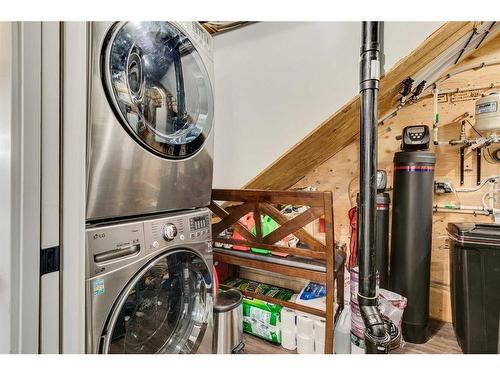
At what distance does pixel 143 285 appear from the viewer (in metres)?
0.88

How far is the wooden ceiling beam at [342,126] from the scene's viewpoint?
1.25 metres

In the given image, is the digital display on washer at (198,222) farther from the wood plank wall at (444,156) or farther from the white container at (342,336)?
the wood plank wall at (444,156)

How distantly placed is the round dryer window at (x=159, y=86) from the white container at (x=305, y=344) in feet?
4.61

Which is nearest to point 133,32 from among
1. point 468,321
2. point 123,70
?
point 123,70

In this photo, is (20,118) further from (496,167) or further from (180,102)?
(496,167)

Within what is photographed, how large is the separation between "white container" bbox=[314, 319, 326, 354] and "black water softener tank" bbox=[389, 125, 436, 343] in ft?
1.98

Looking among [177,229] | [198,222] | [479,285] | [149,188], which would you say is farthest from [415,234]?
[149,188]

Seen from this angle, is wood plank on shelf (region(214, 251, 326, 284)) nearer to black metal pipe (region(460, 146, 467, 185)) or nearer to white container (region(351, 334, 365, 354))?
white container (region(351, 334, 365, 354))

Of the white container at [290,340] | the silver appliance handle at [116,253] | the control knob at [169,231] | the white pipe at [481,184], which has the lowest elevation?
the white container at [290,340]

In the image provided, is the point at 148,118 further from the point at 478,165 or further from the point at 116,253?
the point at 478,165

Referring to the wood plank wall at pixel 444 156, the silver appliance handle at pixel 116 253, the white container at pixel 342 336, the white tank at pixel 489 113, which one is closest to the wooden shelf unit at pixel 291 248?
the white container at pixel 342 336

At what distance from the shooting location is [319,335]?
1548mm

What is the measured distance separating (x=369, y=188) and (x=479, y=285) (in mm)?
982

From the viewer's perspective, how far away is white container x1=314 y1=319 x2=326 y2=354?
1.53 meters
